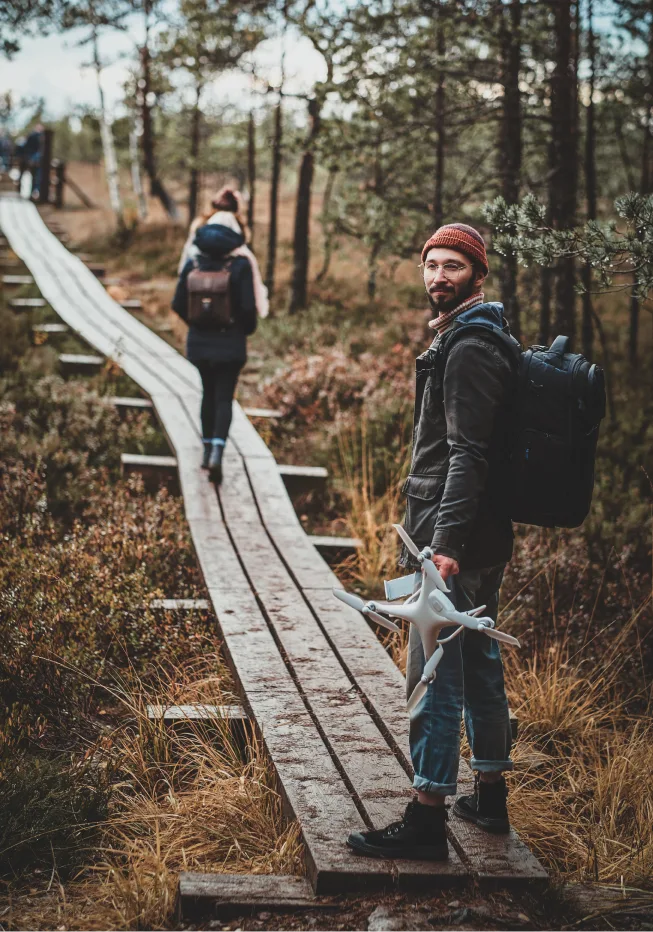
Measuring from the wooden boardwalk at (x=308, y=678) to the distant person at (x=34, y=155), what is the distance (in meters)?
18.1

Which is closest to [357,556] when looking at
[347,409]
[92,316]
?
[347,409]

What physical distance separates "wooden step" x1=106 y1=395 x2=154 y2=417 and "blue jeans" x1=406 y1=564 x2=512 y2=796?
691cm

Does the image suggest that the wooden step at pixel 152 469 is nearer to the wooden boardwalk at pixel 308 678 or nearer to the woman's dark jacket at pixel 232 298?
the wooden boardwalk at pixel 308 678

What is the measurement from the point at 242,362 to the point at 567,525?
16.4 feet

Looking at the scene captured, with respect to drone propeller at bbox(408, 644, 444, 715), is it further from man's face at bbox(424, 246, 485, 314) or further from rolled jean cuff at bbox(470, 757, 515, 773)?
man's face at bbox(424, 246, 485, 314)

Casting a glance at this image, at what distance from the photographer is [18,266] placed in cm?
1658

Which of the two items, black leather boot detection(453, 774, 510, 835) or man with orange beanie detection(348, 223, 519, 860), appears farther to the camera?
black leather boot detection(453, 774, 510, 835)

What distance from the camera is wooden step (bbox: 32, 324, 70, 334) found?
12404 mm

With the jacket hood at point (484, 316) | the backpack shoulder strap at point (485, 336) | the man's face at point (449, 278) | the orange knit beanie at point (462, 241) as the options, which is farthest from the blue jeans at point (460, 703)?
the orange knit beanie at point (462, 241)

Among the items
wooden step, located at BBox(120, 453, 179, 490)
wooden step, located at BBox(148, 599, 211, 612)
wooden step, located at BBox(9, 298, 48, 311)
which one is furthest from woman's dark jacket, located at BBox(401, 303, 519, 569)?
wooden step, located at BBox(9, 298, 48, 311)

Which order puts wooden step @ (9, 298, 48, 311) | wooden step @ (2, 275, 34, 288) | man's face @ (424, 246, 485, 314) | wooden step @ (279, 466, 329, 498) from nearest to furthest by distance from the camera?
1. man's face @ (424, 246, 485, 314)
2. wooden step @ (279, 466, 329, 498)
3. wooden step @ (9, 298, 48, 311)
4. wooden step @ (2, 275, 34, 288)

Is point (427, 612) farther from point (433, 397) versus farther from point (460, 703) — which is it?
point (433, 397)

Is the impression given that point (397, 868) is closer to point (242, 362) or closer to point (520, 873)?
point (520, 873)

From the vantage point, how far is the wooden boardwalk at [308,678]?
3188mm
